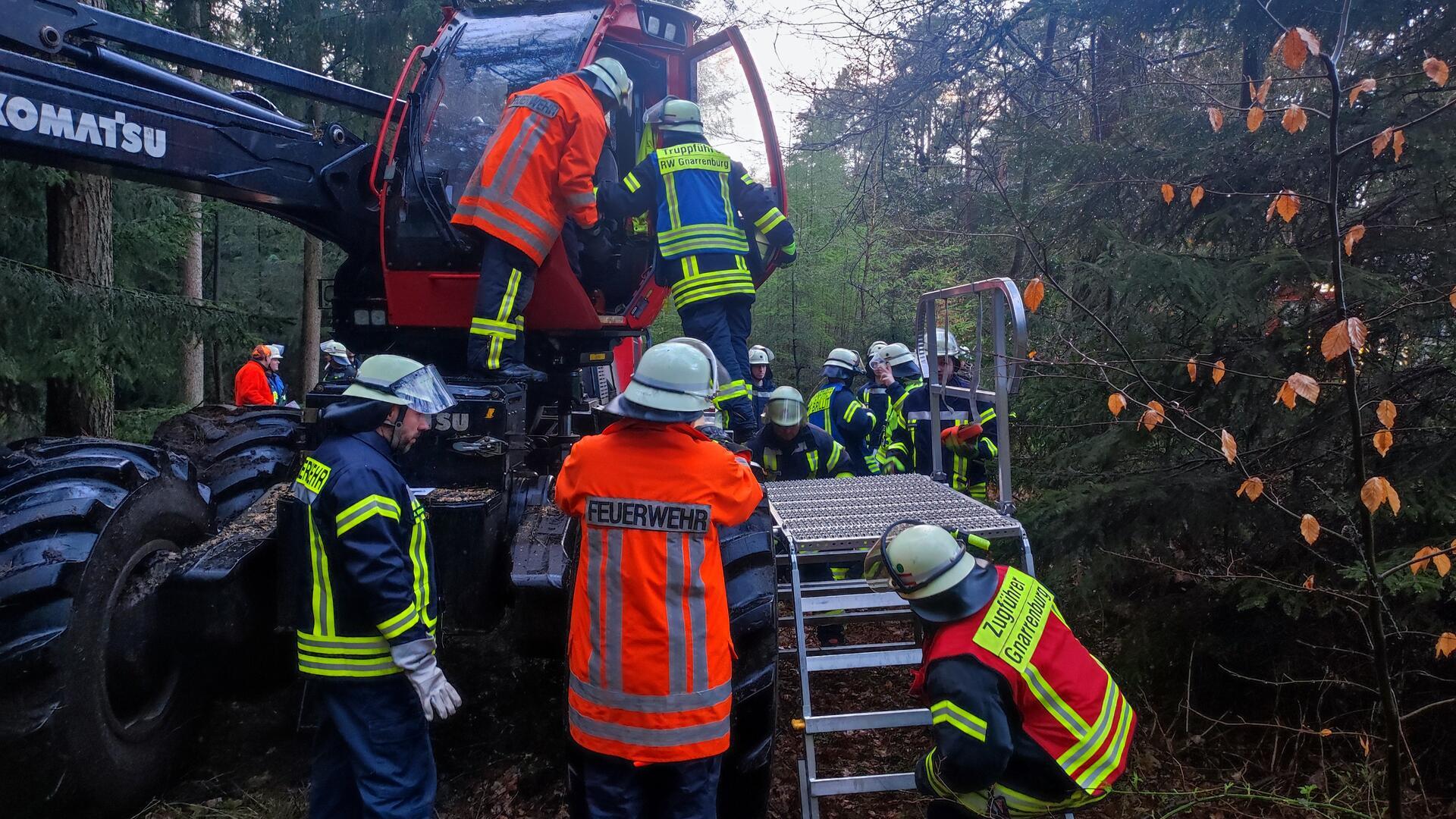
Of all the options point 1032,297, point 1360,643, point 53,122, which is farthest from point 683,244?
point 1360,643

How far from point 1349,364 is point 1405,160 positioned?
198cm

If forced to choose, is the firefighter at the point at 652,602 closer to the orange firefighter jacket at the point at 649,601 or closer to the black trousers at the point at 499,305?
the orange firefighter jacket at the point at 649,601

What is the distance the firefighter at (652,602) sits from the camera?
286 cm

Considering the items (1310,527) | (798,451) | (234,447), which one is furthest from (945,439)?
(234,447)

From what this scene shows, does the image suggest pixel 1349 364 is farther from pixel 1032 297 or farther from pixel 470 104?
pixel 470 104

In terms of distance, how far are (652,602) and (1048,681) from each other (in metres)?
1.21

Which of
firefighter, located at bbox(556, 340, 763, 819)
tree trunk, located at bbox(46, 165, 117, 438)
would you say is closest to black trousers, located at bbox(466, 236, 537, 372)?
firefighter, located at bbox(556, 340, 763, 819)

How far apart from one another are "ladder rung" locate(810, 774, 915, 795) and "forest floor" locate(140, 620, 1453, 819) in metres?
0.73

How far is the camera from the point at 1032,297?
11.8ft

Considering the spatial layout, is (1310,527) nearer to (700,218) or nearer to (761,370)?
(700,218)

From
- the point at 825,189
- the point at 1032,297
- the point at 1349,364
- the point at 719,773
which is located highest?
the point at 825,189

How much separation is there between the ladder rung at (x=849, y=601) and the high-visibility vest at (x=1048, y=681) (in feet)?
3.08

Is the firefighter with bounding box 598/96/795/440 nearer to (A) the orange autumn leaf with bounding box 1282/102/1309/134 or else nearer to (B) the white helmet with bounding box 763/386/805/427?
(B) the white helmet with bounding box 763/386/805/427

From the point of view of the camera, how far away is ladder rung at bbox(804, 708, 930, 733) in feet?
11.3
